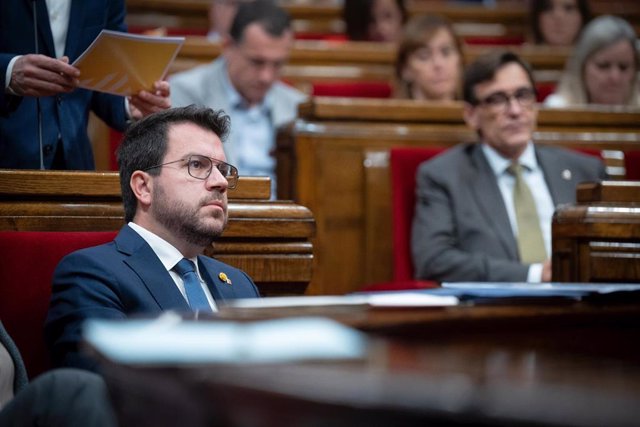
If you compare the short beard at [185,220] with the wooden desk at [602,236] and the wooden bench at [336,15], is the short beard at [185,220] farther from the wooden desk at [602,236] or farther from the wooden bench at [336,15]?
the wooden bench at [336,15]

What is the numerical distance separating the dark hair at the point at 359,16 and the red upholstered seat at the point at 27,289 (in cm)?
233

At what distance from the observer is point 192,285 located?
136 cm

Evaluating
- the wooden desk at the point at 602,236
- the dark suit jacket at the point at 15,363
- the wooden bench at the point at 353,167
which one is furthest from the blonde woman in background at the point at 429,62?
the dark suit jacket at the point at 15,363

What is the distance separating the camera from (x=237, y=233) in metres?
1.60

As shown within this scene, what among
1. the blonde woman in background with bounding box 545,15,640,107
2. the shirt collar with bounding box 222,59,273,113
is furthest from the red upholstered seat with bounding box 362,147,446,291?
the blonde woman in background with bounding box 545,15,640,107

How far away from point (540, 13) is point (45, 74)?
2626 mm

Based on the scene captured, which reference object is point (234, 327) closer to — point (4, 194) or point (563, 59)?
point (4, 194)

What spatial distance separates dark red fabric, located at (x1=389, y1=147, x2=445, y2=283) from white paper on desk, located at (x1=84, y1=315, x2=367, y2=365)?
151 centimetres

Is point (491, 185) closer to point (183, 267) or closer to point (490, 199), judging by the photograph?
point (490, 199)

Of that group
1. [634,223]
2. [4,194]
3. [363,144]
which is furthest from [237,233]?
[363,144]

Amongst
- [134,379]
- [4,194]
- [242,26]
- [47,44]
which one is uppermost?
[242,26]

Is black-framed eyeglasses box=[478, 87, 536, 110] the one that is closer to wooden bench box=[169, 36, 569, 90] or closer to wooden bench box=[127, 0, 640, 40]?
wooden bench box=[169, 36, 569, 90]

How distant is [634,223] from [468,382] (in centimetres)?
123

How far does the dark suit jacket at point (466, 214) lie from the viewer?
6.92 ft
